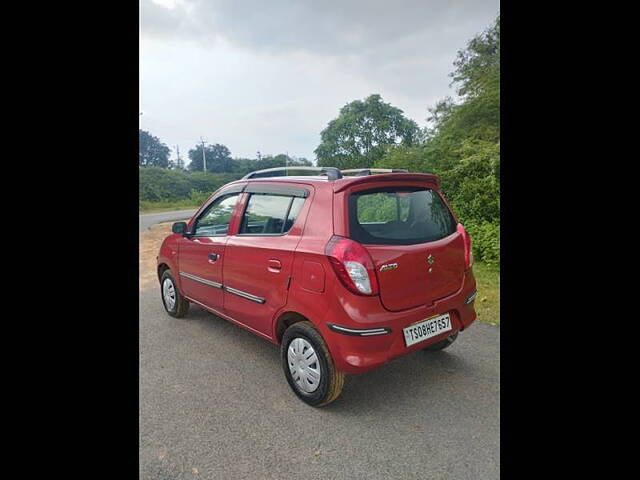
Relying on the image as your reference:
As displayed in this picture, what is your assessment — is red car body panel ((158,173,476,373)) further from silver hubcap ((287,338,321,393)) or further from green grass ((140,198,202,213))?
green grass ((140,198,202,213))

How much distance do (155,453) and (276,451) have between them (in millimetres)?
557

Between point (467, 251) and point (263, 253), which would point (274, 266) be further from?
point (467, 251)

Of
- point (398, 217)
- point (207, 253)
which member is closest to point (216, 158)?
point (207, 253)

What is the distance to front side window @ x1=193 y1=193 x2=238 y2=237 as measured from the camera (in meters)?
2.63

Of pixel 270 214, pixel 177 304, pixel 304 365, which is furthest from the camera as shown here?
pixel 177 304

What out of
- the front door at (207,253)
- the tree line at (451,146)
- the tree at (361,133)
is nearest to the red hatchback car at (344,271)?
the front door at (207,253)

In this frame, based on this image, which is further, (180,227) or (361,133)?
(361,133)

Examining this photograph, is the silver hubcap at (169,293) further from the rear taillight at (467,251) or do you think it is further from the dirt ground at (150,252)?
the rear taillight at (467,251)

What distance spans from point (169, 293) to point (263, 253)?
1698 millimetres

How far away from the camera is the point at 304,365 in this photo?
1.97 meters

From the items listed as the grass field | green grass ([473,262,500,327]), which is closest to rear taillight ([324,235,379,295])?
the grass field
